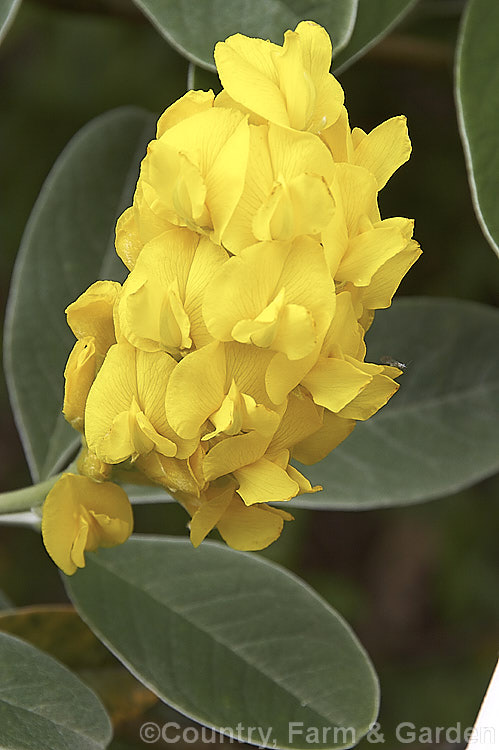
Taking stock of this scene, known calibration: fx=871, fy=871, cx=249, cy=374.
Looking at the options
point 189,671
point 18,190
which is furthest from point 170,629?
point 18,190

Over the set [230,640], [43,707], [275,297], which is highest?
[275,297]

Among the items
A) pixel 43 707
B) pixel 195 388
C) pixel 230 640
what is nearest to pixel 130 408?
pixel 195 388

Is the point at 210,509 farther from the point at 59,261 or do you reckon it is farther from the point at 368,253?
the point at 59,261

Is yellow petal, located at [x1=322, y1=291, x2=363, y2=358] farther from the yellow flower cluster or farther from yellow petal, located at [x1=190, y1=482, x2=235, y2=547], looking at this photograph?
yellow petal, located at [x1=190, y1=482, x2=235, y2=547]

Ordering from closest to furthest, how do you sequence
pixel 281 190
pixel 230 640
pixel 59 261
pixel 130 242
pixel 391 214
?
pixel 281 190 → pixel 130 242 → pixel 230 640 → pixel 59 261 → pixel 391 214

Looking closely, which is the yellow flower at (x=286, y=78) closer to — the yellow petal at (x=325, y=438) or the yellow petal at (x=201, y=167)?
the yellow petal at (x=201, y=167)

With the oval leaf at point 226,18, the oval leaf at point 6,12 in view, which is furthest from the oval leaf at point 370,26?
the oval leaf at point 6,12
